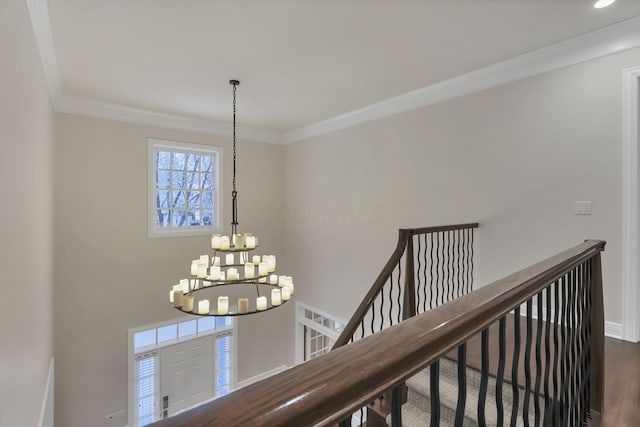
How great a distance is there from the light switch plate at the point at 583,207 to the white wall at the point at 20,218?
4065 mm

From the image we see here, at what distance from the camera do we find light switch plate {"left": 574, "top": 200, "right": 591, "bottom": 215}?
2.76 meters

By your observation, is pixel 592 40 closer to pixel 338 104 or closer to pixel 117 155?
pixel 338 104

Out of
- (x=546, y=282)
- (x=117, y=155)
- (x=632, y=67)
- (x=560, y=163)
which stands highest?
(x=632, y=67)

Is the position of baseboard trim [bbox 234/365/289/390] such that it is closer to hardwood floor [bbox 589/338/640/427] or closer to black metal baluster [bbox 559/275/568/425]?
hardwood floor [bbox 589/338/640/427]

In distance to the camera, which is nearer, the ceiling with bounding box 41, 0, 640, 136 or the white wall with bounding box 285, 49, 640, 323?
the ceiling with bounding box 41, 0, 640, 136

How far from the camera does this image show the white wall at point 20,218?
5.63 ft

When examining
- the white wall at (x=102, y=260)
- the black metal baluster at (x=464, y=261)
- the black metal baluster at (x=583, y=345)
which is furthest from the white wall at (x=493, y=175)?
the white wall at (x=102, y=260)

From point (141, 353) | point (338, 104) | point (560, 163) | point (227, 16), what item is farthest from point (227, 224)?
point (560, 163)

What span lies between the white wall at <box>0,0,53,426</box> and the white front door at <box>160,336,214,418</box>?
2266mm

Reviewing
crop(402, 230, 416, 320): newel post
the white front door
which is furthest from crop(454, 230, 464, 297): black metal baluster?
the white front door

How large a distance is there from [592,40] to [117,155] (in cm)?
561

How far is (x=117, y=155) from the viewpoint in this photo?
4.64 meters

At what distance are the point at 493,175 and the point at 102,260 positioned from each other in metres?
5.17

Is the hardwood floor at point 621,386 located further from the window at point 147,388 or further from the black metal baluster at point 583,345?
the window at point 147,388
